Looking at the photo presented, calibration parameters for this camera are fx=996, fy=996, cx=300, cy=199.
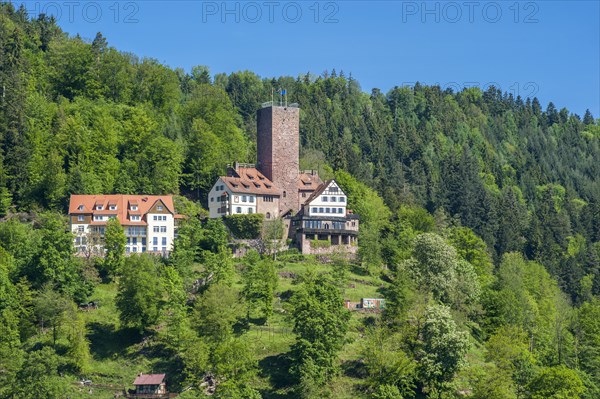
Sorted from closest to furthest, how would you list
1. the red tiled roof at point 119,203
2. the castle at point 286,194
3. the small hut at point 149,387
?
the small hut at point 149,387 < the red tiled roof at point 119,203 < the castle at point 286,194

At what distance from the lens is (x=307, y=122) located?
601 feet

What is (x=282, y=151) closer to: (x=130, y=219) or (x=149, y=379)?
(x=130, y=219)

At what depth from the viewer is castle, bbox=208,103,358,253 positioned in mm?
112750

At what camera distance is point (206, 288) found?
A: 9594 cm

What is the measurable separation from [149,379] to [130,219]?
26716 mm

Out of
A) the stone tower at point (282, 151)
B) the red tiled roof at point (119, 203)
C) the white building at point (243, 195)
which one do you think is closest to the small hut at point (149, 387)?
the red tiled roof at point (119, 203)

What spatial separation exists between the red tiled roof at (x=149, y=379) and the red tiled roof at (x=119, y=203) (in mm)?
25265

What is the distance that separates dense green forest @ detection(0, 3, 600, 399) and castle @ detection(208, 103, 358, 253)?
3410 mm

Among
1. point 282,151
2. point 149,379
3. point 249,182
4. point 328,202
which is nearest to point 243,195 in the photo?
point 249,182

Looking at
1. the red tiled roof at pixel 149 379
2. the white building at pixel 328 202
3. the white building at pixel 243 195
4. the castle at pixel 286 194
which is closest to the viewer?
the red tiled roof at pixel 149 379

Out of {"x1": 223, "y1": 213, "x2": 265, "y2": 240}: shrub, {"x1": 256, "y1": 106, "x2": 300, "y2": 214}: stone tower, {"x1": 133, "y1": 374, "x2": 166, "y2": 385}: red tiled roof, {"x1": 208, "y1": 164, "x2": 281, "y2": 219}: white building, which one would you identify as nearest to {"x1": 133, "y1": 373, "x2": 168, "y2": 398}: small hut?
{"x1": 133, "y1": 374, "x2": 166, "y2": 385}: red tiled roof

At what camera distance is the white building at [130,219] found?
104000mm

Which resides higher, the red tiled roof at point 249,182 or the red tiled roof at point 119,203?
the red tiled roof at point 249,182

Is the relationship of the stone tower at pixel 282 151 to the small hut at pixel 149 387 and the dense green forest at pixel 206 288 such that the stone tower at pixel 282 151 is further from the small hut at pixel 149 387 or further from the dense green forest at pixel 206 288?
the small hut at pixel 149 387
